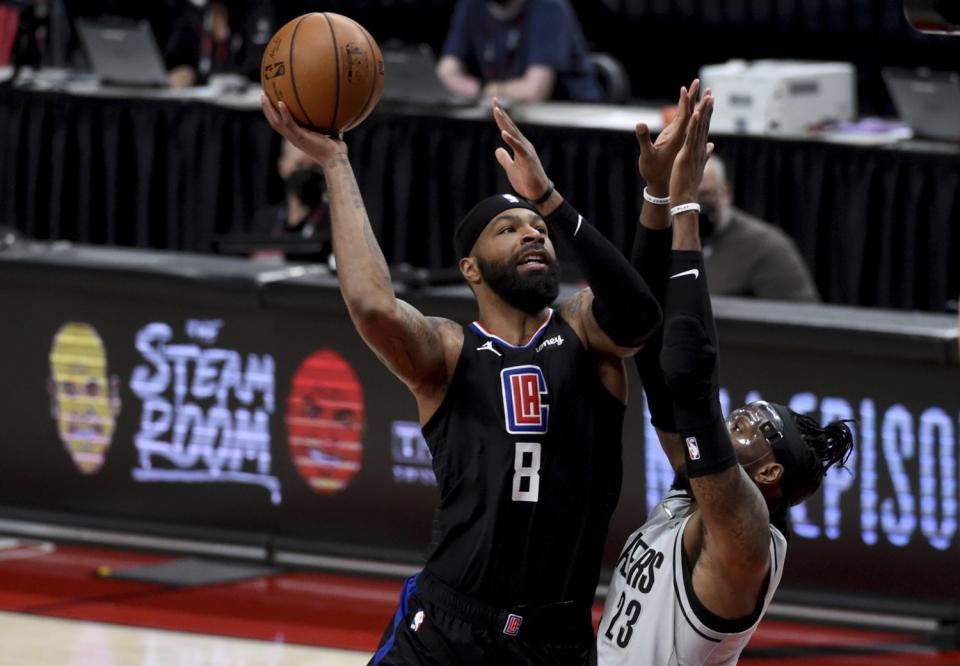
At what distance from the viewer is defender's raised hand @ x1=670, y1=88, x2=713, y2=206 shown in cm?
375

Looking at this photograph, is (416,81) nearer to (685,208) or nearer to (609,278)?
(609,278)

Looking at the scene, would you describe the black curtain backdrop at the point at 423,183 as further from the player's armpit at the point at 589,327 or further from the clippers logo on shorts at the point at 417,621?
the clippers logo on shorts at the point at 417,621

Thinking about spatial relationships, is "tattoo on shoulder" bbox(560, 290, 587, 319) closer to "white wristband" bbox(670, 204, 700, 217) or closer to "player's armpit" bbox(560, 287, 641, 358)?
"player's armpit" bbox(560, 287, 641, 358)

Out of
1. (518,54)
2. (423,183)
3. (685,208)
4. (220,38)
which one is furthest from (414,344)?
(220,38)

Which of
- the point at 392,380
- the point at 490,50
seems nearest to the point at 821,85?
the point at 490,50

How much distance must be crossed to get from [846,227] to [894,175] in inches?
15.0

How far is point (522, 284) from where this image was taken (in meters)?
4.39

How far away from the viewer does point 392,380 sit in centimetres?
728

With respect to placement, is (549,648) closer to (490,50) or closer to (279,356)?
(279,356)

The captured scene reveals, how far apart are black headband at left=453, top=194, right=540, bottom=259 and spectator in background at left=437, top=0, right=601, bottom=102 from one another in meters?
5.76

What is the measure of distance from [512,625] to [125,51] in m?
7.43

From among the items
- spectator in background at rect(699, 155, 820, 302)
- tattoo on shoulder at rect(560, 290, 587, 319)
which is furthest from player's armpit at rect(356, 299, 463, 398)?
spectator in background at rect(699, 155, 820, 302)

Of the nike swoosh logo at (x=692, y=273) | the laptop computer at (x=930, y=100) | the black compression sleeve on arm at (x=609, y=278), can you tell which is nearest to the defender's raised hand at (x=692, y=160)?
the nike swoosh logo at (x=692, y=273)

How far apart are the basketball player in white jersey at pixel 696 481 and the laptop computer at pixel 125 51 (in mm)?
7162
